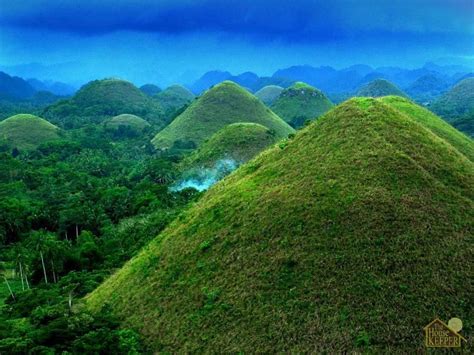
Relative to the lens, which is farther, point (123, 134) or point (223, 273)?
point (123, 134)

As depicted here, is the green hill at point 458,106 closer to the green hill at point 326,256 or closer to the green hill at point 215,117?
the green hill at point 215,117

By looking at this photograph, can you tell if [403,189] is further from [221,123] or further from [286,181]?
[221,123]

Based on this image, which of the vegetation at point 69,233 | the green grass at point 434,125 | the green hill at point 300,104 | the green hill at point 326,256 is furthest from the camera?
the green hill at point 300,104

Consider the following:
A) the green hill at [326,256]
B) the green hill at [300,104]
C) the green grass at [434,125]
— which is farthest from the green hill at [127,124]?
the green hill at [326,256]

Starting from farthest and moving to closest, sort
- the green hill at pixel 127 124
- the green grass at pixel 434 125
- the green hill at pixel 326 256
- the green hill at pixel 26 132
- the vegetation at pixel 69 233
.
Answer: the green hill at pixel 127 124 < the green hill at pixel 26 132 < the green grass at pixel 434 125 < the vegetation at pixel 69 233 < the green hill at pixel 326 256

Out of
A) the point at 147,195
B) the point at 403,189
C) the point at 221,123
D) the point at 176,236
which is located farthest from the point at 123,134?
the point at 403,189

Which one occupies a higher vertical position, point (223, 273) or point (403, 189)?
point (403, 189)
